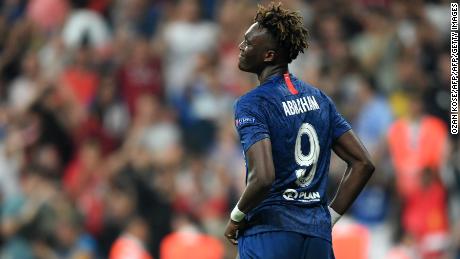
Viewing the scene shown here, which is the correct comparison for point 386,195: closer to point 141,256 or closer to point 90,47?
point 141,256

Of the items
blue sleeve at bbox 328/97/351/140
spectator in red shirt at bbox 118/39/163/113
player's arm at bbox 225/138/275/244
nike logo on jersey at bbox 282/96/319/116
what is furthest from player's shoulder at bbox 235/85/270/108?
spectator in red shirt at bbox 118/39/163/113

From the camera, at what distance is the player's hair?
5.48 meters

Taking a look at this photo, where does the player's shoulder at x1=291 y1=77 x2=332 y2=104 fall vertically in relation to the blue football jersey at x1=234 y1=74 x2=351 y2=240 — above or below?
above

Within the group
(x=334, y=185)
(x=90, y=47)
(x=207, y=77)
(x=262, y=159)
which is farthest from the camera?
(x=90, y=47)

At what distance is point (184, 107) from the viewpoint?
12.8 m

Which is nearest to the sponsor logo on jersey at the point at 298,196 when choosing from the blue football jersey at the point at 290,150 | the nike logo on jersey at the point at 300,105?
the blue football jersey at the point at 290,150

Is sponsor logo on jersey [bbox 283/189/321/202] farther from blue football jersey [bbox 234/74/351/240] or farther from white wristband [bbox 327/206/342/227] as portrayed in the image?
white wristband [bbox 327/206/342/227]

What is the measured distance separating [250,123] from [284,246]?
65 centimetres

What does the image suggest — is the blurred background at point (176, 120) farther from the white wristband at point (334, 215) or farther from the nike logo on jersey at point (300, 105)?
the nike logo on jersey at point (300, 105)

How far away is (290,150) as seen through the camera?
5.43m

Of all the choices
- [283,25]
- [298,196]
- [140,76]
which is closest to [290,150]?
[298,196]

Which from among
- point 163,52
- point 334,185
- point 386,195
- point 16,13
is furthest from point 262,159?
point 16,13

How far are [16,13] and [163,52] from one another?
236 centimetres

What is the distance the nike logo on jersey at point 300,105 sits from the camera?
5457mm
